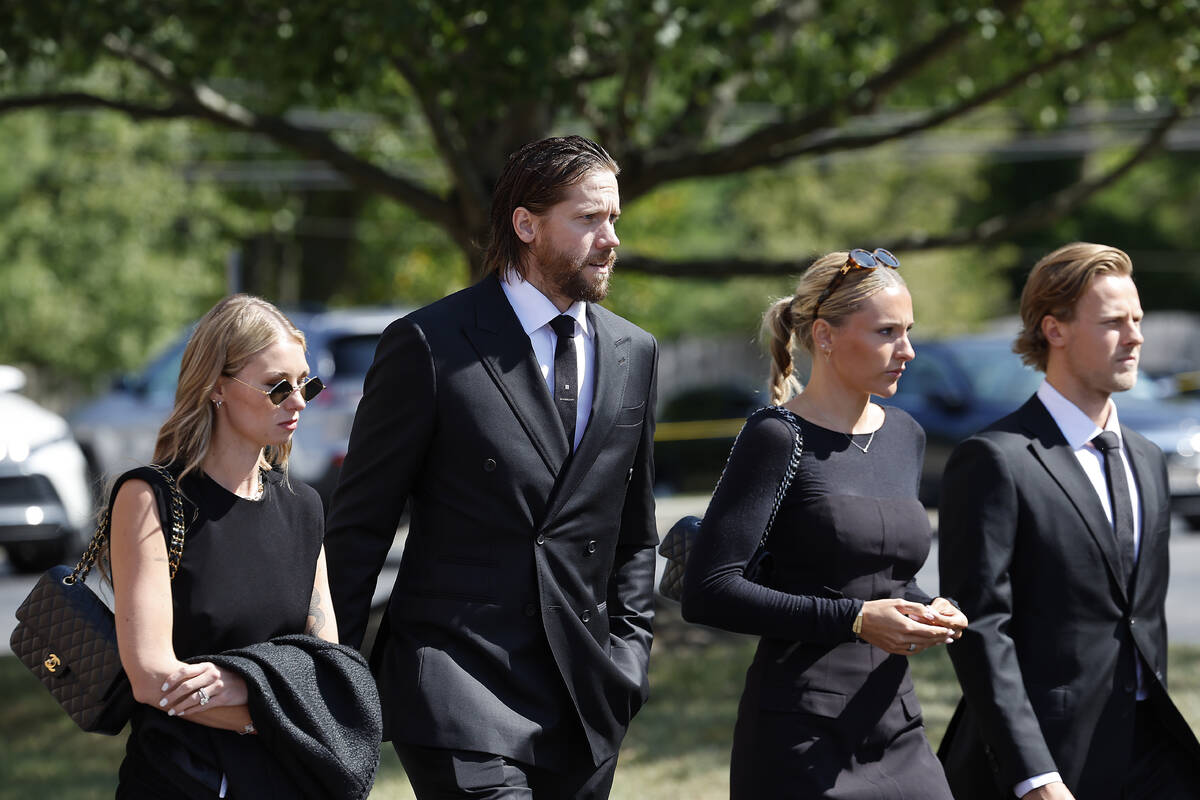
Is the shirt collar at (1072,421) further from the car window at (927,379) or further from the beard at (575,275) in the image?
the car window at (927,379)

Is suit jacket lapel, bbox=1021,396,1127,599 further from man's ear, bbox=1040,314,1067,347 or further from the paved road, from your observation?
the paved road

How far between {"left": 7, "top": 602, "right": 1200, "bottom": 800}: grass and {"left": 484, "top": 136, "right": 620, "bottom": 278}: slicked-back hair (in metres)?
3.68

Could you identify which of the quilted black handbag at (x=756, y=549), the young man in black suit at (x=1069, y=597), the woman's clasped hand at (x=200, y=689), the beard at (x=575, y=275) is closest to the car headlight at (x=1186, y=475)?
the young man in black suit at (x=1069, y=597)

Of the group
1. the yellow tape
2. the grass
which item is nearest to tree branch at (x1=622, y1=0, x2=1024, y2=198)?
the grass

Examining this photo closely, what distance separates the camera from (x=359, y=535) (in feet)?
12.0

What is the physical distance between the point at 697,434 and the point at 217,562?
785 inches

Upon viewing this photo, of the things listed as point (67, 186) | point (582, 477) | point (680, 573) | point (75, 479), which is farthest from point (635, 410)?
point (67, 186)

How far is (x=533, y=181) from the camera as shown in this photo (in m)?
3.68

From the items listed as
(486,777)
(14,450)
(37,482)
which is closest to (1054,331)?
(486,777)

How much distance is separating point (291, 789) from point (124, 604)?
1.79ft

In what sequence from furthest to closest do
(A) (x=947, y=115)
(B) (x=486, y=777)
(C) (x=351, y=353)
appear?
(C) (x=351, y=353)
(A) (x=947, y=115)
(B) (x=486, y=777)

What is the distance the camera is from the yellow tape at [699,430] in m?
22.8

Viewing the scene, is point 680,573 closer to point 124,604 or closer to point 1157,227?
point 124,604

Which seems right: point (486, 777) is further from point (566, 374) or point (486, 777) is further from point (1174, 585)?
point (1174, 585)
